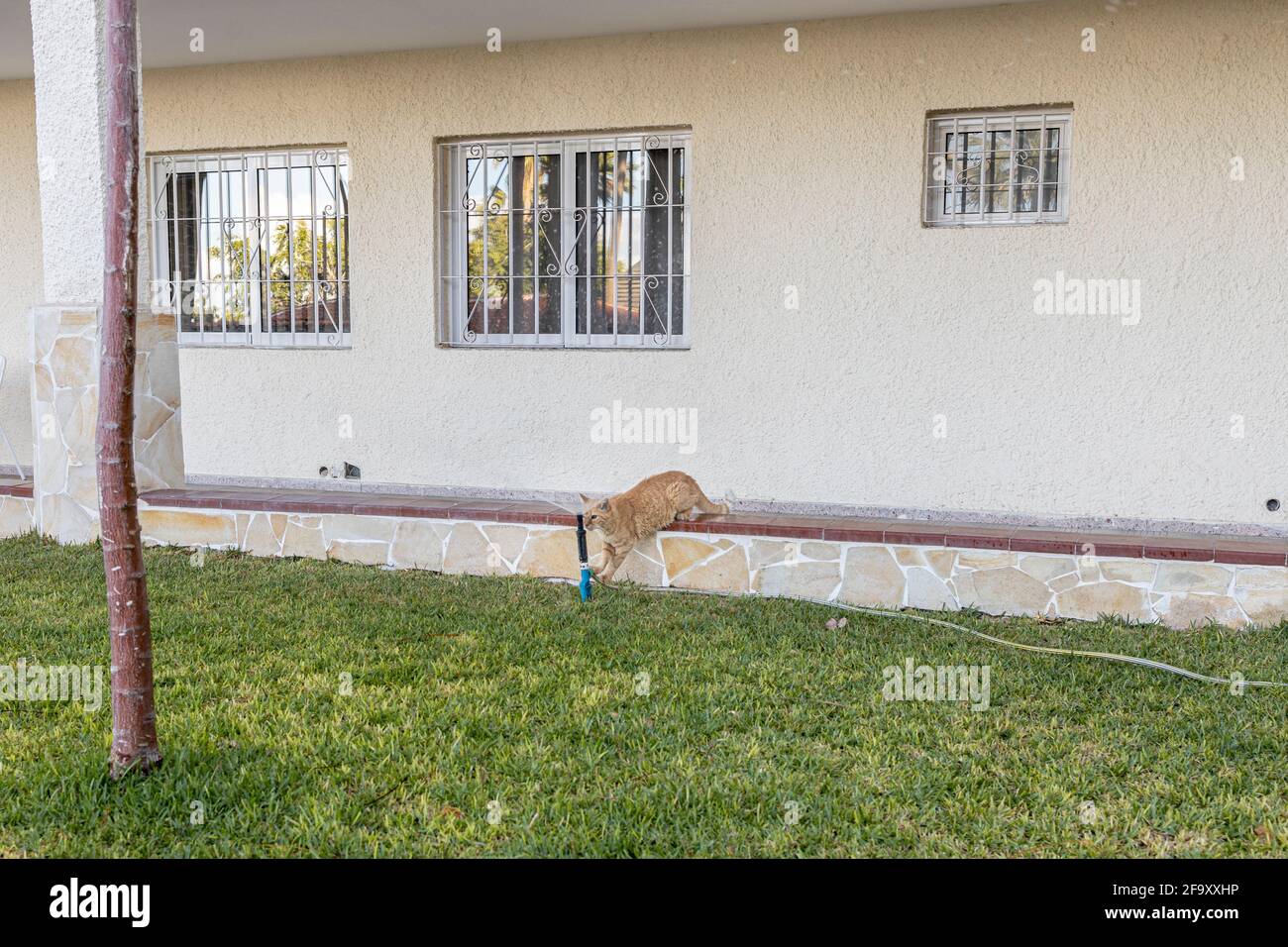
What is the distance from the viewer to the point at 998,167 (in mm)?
7254

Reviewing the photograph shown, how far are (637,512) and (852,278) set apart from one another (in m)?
2.39

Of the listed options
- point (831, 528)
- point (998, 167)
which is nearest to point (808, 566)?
point (831, 528)

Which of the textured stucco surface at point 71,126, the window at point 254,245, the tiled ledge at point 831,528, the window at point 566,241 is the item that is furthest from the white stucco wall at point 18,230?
the window at point 566,241

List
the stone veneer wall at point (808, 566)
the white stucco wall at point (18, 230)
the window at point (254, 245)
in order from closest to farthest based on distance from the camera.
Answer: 1. the stone veneer wall at point (808, 566)
2. the window at point (254, 245)
3. the white stucco wall at point (18, 230)

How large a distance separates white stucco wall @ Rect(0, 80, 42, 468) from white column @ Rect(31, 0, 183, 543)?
8.30 ft

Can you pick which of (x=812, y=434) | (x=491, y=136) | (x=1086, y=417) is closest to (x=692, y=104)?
(x=491, y=136)

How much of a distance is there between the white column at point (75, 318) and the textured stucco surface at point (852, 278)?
1.39 metres

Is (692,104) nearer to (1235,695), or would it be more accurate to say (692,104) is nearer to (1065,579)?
(1065,579)

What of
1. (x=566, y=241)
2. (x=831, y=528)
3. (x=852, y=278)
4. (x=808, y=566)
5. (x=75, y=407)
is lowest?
(x=808, y=566)

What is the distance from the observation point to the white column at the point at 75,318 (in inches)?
256

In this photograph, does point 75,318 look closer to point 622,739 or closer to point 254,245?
point 254,245

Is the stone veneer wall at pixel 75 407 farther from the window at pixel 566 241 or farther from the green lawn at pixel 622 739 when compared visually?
the window at pixel 566 241
